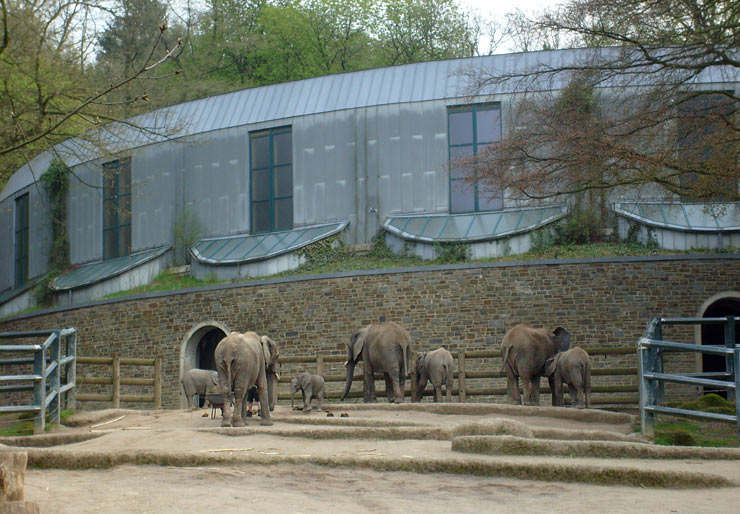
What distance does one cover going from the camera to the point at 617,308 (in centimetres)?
2511

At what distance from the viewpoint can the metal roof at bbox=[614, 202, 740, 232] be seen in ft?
84.5

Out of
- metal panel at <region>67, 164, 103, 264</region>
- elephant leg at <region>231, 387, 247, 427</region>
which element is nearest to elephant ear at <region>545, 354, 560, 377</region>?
elephant leg at <region>231, 387, 247, 427</region>

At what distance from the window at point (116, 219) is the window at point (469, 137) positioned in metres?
11.8

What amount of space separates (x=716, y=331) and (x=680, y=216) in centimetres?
454

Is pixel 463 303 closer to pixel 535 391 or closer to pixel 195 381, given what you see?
pixel 535 391

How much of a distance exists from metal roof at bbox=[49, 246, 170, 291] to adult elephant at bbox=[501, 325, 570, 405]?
16.6 metres

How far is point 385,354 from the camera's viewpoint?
19.2 meters

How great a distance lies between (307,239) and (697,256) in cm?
1109

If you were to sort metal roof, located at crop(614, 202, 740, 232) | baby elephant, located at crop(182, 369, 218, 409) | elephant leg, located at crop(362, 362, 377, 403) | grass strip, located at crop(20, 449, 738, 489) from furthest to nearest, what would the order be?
metal roof, located at crop(614, 202, 740, 232) → baby elephant, located at crop(182, 369, 218, 409) → elephant leg, located at crop(362, 362, 377, 403) → grass strip, located at crop(20, 449, 738, 489)

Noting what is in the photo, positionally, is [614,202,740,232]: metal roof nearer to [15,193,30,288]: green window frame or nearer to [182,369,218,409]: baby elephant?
[182,369,218,409]: baby elephant

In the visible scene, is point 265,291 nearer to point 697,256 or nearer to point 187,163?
point 187,163

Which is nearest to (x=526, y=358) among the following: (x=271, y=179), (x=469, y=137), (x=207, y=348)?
(x=469, y=137)

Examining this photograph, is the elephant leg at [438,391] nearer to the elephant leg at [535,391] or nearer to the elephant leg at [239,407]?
the elephant leg at [535,391]

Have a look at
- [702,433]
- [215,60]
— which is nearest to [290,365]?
[702,433]
